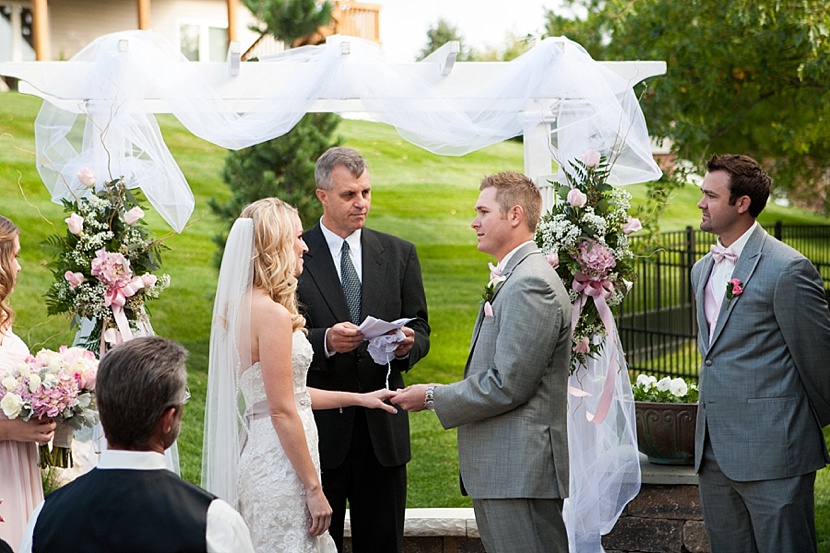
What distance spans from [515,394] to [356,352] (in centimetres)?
127

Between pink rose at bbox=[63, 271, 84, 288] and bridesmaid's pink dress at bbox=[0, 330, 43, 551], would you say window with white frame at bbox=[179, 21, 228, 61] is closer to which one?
pink rose at bbox=[63, 271, 84, 288]

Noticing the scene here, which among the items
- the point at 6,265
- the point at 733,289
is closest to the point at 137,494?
the point at 6,265

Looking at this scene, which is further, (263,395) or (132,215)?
(132,215)

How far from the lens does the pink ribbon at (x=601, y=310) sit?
4.99 metres

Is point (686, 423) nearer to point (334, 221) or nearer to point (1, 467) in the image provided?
point (334, 221)

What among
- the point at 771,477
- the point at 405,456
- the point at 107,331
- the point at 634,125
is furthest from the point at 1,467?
the point at 634,125

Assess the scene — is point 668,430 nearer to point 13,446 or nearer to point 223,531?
point 13,446

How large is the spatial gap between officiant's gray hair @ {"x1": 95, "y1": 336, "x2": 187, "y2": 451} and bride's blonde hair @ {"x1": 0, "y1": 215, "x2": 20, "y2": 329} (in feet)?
5.79

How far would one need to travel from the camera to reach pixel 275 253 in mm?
3811

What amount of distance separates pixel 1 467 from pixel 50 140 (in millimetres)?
1914

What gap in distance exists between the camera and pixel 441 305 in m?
14.4

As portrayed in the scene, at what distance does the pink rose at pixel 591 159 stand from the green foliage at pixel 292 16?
6141 millimetres

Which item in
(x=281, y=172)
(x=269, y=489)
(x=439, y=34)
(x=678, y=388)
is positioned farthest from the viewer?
(x=439, y=34)

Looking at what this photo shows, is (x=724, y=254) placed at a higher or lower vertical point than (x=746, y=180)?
lower
